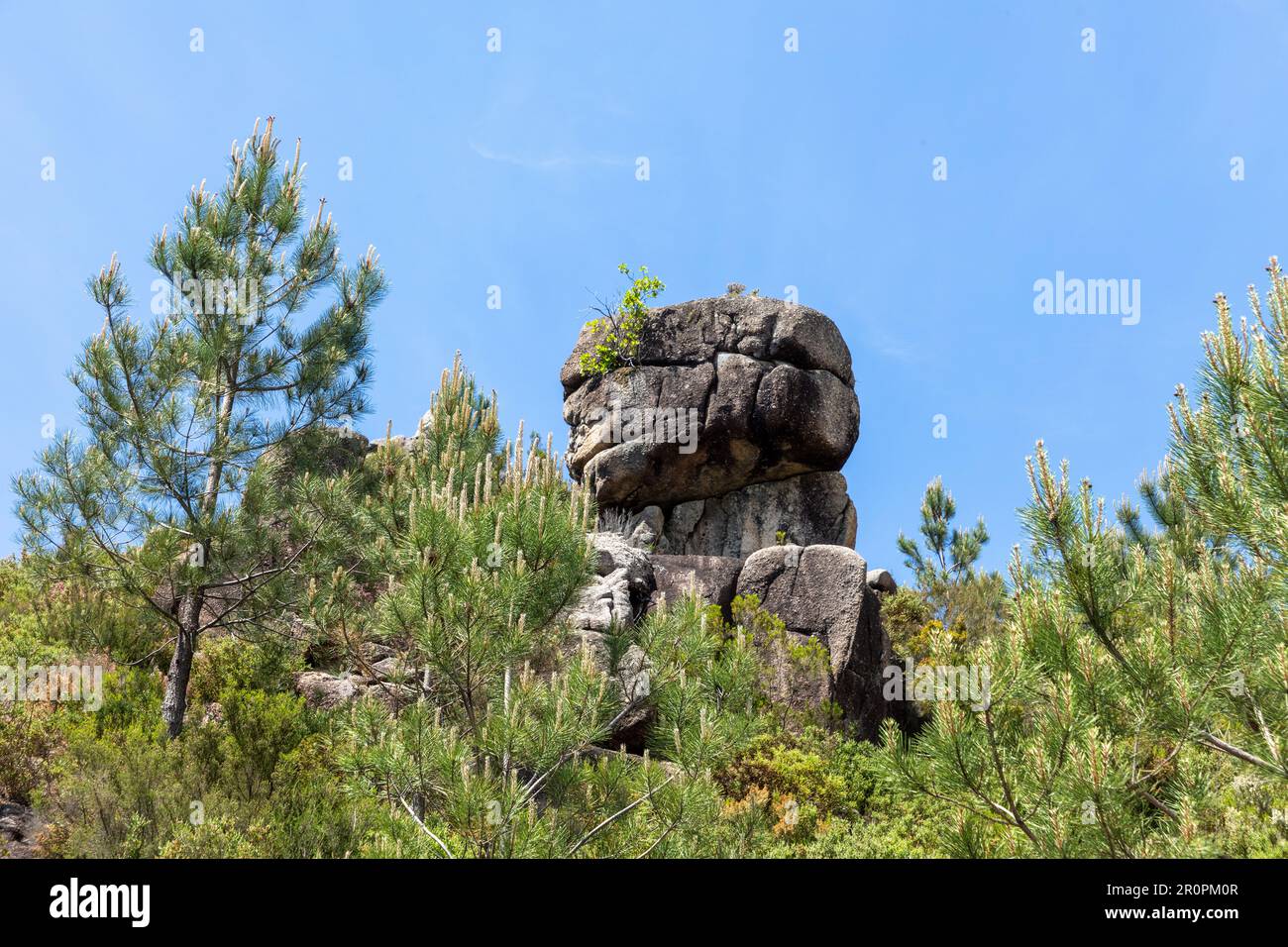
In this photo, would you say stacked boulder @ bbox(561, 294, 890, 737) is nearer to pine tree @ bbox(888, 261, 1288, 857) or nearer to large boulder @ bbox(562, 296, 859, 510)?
large boulder @ bbox(562, 296, 859, 510)

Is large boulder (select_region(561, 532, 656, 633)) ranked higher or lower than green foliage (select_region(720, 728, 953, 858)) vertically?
higher

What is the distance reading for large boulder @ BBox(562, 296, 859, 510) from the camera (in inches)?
841

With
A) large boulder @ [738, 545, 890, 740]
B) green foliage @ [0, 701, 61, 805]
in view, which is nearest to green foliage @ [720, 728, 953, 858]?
large boulder @ [738, 545, 890, 740]

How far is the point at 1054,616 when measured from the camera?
4926mm

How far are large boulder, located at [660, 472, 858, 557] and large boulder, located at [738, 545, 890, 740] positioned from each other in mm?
4799

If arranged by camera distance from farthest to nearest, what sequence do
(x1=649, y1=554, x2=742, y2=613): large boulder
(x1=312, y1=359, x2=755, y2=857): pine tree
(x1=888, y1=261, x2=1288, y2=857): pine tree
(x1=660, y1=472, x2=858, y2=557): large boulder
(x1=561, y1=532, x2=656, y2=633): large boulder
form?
(x1=660, y1=472, x2=858, y2=557): large boulder → (x1=649, y1=554, x2=742, y2=613): large boulder → (x1=561, y1=532, x2=656, y2=633): large boulder → (x1=312, y1=359, x2=755, y2=857): pine tree → (x1=888, y1=261, x2=1288, y2=857): pine tree

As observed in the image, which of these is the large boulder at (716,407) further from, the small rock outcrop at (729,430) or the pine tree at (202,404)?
the pine tree at (202,404)

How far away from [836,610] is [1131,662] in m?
11.0

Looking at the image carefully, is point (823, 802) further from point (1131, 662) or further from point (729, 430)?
point (729, 430)

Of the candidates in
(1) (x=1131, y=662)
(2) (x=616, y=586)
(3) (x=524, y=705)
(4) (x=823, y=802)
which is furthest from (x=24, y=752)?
(1) (x=1131, y=662)

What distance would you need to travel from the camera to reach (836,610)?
51.9 ft
